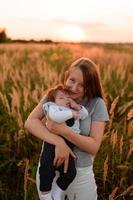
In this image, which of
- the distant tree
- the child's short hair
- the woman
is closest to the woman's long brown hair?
the woman

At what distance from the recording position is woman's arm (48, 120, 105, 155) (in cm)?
326

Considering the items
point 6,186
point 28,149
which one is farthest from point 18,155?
point 6,186

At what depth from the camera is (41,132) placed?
3387 mm

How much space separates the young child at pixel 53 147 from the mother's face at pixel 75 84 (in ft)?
0.17

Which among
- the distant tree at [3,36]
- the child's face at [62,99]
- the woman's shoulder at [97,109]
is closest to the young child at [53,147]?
the child's face at [62,99]

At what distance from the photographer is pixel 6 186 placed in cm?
466

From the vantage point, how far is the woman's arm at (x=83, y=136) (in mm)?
3258

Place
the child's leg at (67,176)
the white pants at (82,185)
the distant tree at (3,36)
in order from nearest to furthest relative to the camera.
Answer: the child's leg at (67,176) < the white pants at (82,185) < the distant tree at (3,36)

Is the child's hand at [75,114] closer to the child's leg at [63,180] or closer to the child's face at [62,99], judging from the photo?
the child's face at [62,99]

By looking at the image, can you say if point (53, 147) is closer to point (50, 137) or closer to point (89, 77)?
point (50, 137)

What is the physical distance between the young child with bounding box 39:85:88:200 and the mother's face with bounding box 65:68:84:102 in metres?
0.05

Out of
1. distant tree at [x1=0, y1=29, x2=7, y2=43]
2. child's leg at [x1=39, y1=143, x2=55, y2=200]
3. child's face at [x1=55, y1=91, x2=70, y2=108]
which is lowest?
distant tree at [x1=0, y1=29, x2=7, y2=43]

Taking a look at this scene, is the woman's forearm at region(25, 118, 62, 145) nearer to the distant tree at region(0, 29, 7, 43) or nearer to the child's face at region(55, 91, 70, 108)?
the child's face at region(55, 91, 70, 108)

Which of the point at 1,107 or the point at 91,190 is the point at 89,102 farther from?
the point at 1,107
